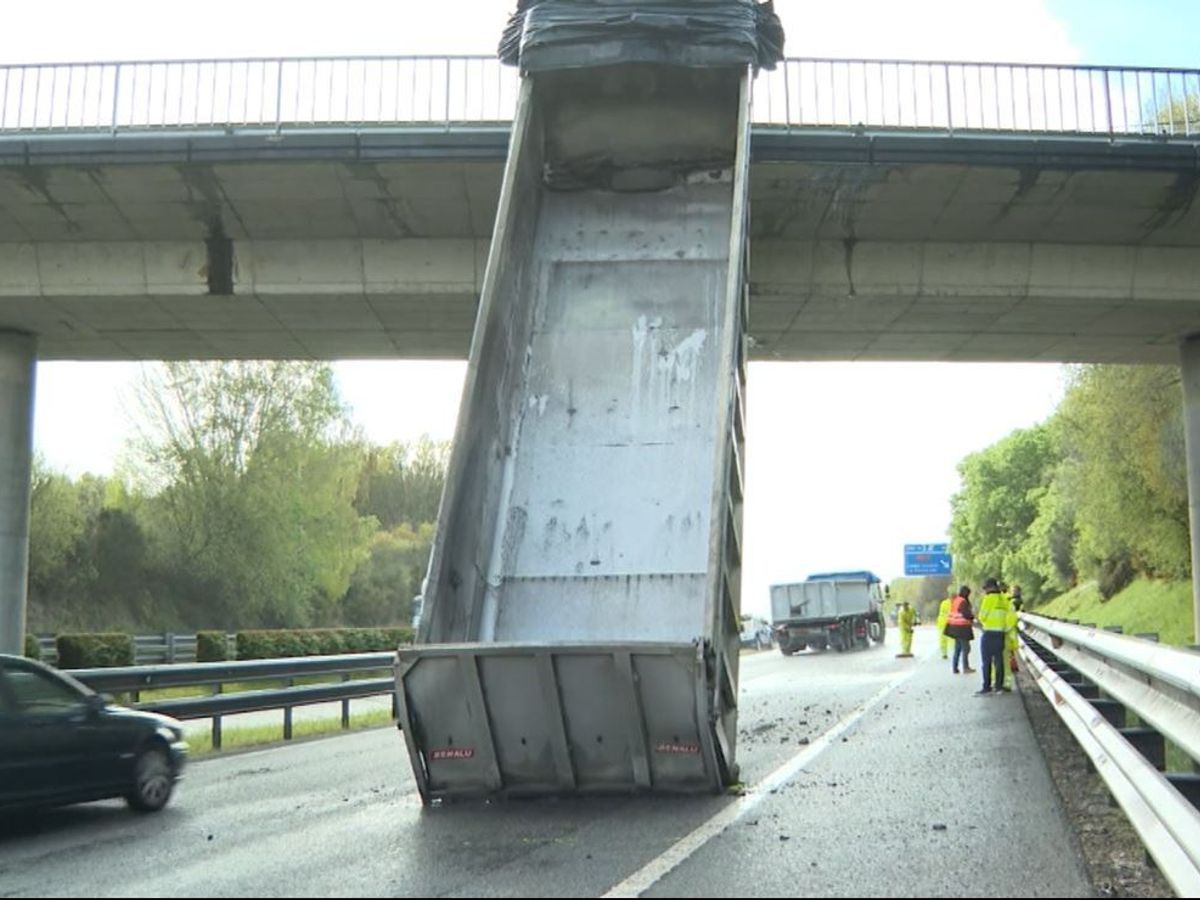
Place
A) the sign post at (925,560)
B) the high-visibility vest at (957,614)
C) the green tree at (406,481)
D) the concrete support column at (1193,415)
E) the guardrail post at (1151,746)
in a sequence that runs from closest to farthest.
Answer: the guardrail post at (1151,746)
the concrete support column at (1193,415)
the high-visibility vest at (957,614)
the sign post at (925,560)
the green tree at (406,481)

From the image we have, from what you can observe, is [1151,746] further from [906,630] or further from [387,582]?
[387,582]

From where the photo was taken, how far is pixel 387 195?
15.7m

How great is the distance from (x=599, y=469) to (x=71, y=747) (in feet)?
14.4

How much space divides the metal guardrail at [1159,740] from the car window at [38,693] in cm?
681

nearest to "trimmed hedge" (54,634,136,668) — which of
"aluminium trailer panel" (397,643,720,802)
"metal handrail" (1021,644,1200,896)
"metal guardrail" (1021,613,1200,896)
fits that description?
"aluminium trailer panel" (397,643,720,802)

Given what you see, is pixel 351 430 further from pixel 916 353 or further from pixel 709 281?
pixel 709 281

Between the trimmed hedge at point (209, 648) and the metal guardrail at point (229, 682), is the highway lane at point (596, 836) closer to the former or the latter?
the metal guardrail at point (229, 682)

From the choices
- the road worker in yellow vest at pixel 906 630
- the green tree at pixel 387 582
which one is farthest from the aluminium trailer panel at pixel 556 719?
the green tree at pixel 387 582

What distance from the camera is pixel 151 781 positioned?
30.1ft

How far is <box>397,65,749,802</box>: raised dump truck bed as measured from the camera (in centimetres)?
812

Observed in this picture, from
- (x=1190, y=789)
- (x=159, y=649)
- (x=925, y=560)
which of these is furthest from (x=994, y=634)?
(x=925, y=560)

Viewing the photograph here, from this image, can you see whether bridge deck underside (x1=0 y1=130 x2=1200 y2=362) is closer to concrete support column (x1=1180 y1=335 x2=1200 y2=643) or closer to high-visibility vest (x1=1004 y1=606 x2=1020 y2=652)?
concrete support column (x1=1180 y1=335 x2=1200 y2=643)

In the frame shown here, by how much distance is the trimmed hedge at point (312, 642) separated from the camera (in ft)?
101

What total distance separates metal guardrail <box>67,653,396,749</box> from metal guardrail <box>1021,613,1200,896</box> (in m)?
5.63
